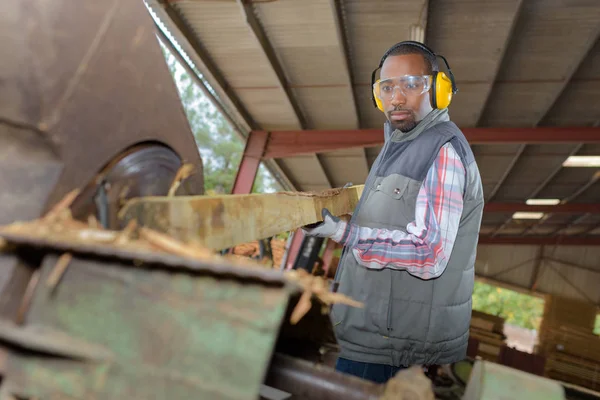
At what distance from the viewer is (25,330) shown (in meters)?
0.94

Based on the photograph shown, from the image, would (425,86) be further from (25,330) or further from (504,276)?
(504,276)

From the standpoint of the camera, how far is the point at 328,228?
184 centimetres

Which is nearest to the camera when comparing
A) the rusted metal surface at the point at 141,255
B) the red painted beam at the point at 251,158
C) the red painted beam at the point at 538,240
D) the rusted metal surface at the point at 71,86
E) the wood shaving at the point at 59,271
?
the rusted metal surface at the point at 141,255

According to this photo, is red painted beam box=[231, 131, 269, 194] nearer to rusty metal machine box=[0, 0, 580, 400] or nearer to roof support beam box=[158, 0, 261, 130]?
roof support beam box=[158, 0, 261, 130]

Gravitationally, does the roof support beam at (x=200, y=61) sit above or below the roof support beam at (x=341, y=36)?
below

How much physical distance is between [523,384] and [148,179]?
955 mm

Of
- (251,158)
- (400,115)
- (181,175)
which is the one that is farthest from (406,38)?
(181,175)

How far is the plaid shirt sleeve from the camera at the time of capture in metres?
1.80

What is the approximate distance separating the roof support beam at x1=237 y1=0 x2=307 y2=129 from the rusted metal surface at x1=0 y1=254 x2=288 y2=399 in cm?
529

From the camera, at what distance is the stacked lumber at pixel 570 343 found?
1020cm

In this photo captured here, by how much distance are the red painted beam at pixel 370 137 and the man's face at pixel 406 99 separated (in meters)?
7.00

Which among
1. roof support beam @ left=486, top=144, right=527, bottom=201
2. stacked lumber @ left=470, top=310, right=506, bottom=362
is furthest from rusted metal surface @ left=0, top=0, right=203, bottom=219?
roof support beam @ left=486, top=144, right=527, bottom=201

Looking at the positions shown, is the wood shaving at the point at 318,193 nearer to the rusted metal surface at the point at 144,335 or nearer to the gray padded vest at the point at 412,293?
the gray padded vest at the point at 412,293

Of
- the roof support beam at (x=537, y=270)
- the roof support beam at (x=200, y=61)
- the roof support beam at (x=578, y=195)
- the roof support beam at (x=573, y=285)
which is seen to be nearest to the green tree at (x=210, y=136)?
the roof support beam at (x=200, y=61)
